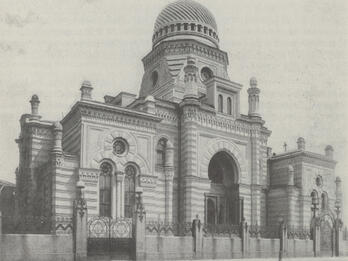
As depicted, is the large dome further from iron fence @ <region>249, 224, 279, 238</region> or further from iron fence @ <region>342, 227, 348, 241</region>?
iron fence @ <region>342, 227, 348, 241</region>

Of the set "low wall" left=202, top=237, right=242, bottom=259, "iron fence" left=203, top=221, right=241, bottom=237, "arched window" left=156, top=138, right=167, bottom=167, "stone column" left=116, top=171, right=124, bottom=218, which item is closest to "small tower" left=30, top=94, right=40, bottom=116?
"stone column" left=116, top=171, right=124, bottom=218

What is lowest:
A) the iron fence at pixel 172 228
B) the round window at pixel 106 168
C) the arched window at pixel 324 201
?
the iron fence at pixel 172 228

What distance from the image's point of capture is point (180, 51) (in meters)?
38.8

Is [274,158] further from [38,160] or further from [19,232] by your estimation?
[19,232]

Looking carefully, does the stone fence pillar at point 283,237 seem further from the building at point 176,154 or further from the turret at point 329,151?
the turret at point 329,151

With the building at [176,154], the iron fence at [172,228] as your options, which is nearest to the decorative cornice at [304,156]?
the building at [176,154]

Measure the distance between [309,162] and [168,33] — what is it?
52.8 feet

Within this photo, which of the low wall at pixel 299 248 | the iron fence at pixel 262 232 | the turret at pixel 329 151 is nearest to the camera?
the iron fence at pixel 262 232

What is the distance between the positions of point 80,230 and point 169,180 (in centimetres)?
922

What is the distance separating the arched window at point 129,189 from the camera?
28.6 m

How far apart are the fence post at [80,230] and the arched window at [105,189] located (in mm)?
5254

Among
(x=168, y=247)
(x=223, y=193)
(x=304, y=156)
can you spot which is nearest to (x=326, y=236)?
(x=304, y=156)

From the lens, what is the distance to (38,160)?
31.1 meters

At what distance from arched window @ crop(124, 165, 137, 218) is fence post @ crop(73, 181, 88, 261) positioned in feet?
20.6
